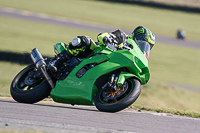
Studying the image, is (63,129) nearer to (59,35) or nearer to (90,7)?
(59,35)

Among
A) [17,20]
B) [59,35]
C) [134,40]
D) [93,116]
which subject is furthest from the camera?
[17,20]

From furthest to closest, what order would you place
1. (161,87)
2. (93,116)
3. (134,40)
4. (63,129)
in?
(161,87) → (134,40) → (93,116) → (63,129)

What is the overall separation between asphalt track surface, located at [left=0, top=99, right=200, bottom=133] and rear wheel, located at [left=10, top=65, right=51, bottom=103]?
23.6 inches

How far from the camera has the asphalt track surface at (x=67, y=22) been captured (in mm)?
24766

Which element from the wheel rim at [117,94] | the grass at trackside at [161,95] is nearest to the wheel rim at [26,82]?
the wheel rim at [117,94]

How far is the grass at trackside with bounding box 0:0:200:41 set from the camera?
1095 inches

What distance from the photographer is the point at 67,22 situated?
25828mm

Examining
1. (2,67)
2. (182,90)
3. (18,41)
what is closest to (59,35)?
(18,41)

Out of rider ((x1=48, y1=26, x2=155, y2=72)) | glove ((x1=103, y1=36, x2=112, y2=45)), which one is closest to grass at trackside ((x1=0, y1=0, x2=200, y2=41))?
rider ((x1=48, y1=26, x2=155, y2=72))

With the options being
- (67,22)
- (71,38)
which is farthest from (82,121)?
(67,22)

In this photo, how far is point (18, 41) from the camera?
18.5 metres

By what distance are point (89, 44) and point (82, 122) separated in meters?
2.11

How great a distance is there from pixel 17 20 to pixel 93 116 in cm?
1954

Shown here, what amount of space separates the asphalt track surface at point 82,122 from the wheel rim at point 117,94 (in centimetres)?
29
